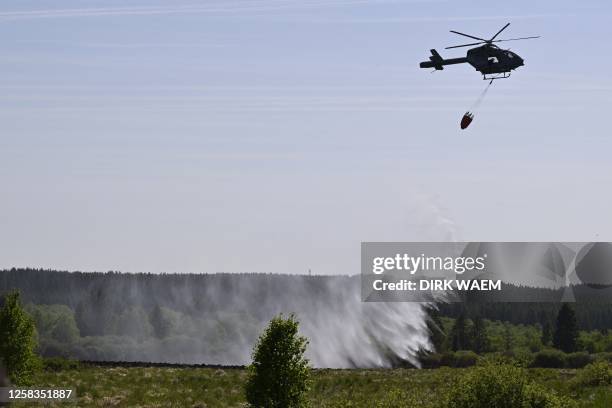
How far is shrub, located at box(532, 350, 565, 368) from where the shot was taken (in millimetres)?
122812

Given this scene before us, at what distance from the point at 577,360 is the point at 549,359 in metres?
3.20

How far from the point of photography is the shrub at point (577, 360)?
12238 centimetres

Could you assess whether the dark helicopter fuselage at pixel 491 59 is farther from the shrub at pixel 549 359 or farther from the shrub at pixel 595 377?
the shrub at pixel 549 359

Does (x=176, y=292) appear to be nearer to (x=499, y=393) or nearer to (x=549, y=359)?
(x=549, y=359)

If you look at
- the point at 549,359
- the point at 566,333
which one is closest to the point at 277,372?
the point at 549,359

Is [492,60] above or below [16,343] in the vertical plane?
above

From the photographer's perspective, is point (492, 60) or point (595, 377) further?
point (595, 377)

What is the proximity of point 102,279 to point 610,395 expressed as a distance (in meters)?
106

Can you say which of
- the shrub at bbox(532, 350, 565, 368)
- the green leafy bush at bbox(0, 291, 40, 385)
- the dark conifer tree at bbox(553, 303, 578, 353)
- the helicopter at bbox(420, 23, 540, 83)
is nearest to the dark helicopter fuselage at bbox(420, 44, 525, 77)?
the helicopter at bbox(420, 23, 540, 83)

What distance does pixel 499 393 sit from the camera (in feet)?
210

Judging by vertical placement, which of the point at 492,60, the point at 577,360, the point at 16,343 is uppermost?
the point at 492,60

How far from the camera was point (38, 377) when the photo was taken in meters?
86.6

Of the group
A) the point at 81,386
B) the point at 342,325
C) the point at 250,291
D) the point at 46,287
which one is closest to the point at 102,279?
the point at 46,287

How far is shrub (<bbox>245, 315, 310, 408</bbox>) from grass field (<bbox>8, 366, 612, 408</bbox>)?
14.1m
